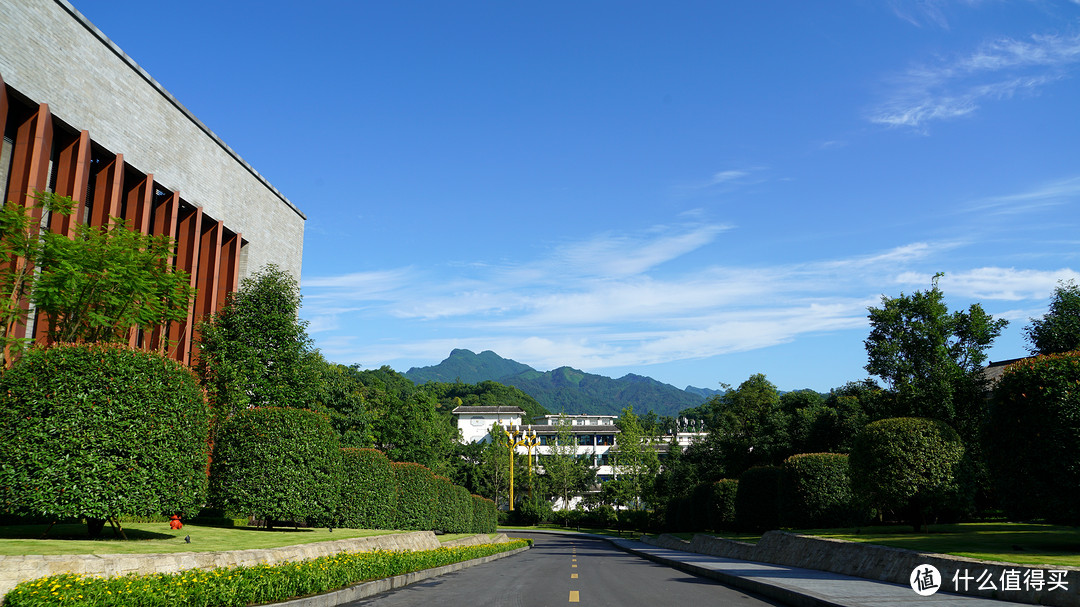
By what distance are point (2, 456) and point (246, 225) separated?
29.3m

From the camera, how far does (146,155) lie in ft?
96.4

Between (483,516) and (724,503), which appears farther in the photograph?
(483,516)

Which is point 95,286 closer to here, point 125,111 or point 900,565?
point 125,111

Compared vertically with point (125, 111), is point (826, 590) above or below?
below

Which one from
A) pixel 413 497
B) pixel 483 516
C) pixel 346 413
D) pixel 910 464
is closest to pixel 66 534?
pixel 413 497

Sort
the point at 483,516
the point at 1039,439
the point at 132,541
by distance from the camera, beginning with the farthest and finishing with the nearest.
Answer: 1. the point at 483,516
2. the point at 1039,439
3. the point at 132,541

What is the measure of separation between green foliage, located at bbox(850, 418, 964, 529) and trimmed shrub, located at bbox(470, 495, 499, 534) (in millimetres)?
25507

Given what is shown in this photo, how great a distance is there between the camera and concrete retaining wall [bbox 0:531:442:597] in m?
8.43

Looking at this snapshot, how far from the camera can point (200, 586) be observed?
8984 millimetres

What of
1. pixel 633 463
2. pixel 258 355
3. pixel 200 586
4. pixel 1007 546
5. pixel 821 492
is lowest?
pixel 633 463

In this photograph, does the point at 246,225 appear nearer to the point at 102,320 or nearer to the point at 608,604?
the point at 102,320

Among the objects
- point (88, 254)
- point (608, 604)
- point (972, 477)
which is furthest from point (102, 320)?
point (972, 477)

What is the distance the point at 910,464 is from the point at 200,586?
20.0 metres

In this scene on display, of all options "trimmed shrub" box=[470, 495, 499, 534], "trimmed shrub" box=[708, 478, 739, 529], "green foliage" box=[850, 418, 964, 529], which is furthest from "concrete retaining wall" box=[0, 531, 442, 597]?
"trimmed shrub" box=[470, 495, 499, 534]
